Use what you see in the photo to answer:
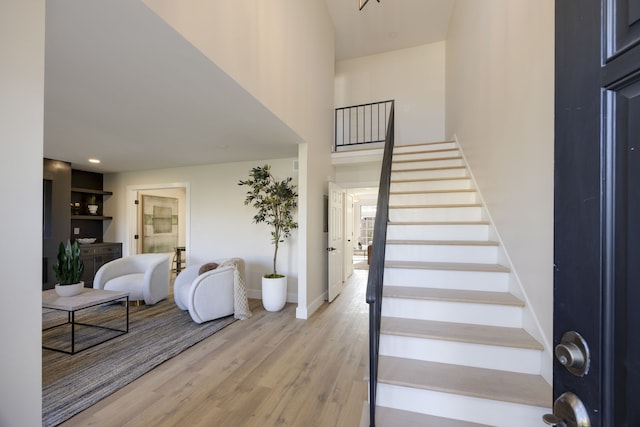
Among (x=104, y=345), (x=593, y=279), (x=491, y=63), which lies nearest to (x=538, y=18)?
(x=491, y=63)

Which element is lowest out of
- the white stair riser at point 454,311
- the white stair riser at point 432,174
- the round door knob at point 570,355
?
the white stair riser at point 454,311

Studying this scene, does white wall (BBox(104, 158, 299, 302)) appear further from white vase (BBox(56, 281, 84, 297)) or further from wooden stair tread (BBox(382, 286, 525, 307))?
wooden stair tread (BBox(382, 286, 525, 307))

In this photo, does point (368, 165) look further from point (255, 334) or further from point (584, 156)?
point (584, 156)

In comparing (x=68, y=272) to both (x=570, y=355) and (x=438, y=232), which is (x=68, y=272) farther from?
(x=570, y=355)

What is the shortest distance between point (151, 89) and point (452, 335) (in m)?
2.86

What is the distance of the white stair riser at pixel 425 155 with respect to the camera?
161 inches

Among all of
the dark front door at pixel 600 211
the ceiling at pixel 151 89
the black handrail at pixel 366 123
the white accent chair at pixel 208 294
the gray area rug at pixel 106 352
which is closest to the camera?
the dark front door at pixel 600 211

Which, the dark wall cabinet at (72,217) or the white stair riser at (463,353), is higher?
the dark wall cabinet at (72,217)

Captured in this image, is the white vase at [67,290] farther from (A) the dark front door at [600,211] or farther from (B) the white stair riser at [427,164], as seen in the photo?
(B) the white stair riser at [427,164]

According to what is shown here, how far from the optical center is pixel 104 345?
2834 millimetres

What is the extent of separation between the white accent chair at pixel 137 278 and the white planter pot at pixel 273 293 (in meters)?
1.70

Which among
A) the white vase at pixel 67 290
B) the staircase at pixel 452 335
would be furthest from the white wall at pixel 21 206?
the white vase at pixel 67 290

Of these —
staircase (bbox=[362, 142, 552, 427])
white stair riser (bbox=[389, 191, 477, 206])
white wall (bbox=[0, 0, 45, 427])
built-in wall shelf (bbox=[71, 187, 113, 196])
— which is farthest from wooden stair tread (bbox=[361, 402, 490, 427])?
built-in wall shelf (bbox=[71, 187, 113, 196])

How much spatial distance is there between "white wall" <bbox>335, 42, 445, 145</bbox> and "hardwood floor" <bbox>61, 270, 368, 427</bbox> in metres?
4.29
